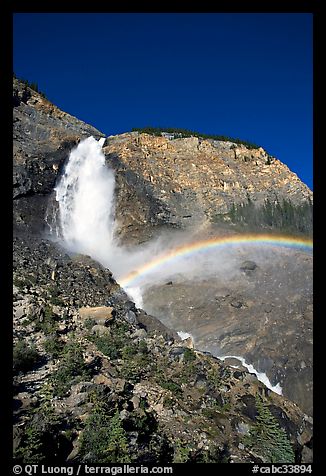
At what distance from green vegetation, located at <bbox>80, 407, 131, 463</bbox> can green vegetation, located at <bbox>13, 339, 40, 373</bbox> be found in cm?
316

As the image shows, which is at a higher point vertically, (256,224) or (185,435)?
(256,224)

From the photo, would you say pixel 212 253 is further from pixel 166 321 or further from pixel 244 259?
pixel 166 321

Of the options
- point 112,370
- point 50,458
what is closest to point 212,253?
point 112,370

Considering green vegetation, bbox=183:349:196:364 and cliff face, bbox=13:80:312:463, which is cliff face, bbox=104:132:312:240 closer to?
cliff face, bbox=13:80:312:463

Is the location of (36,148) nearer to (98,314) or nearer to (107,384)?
(98,314)

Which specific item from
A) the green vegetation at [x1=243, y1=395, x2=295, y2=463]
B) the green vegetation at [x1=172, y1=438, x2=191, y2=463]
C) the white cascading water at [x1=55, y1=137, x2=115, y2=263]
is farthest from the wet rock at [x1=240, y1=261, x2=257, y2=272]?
the green vegetation at [x1=172, y1=438, x2=191, y2=463]

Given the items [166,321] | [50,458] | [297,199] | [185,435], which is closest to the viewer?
[50,458]

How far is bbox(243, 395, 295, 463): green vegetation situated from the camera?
9023 mm

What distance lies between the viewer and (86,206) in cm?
3478

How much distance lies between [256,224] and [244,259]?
7.65 meters

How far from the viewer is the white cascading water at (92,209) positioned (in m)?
32.3

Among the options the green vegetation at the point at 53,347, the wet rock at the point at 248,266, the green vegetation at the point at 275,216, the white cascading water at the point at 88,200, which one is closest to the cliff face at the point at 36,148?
the white cascading water at the point at 88,200

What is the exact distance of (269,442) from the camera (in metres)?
9.73

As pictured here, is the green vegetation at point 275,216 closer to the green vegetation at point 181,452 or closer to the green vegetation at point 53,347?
the green vegetation at point 53,347
